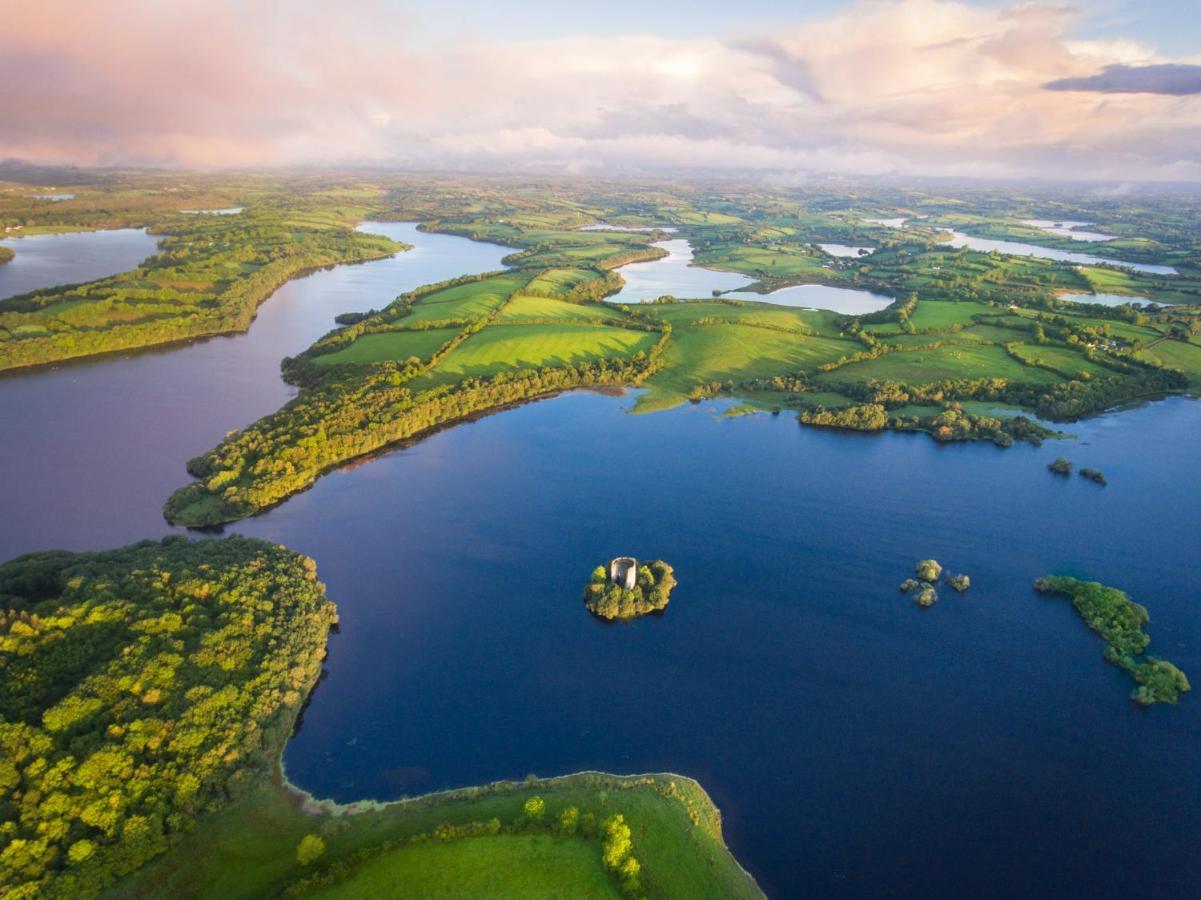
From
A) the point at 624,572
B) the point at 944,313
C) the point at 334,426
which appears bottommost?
the point at 944,313

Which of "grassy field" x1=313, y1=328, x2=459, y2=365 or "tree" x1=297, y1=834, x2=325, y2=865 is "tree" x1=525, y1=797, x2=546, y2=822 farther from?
"grassy field" x1=313, y1=328, x2=459, y2=365

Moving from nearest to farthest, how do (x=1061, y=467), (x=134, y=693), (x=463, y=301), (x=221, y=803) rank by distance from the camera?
(x=221, y=803), (x=134, y=693), (x=1061, y=467), (x=463, y=301)

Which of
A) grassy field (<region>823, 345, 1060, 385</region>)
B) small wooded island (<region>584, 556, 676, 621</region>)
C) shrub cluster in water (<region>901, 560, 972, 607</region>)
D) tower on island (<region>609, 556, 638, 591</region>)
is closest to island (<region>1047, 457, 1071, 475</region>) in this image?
grassy field (<region>823, 345, 1060, 385</region>)

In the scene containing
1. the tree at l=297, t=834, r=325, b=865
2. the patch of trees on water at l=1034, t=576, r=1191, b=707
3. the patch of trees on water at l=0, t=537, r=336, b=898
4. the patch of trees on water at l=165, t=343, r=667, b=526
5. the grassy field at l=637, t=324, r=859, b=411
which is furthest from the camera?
the grassy field at l=637, t=324, r=859, b=411

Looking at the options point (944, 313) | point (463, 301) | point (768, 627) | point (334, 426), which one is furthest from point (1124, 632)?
point (463, 301)

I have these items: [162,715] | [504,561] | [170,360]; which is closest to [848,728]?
[504,561]

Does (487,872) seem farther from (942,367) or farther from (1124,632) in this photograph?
(942,367)

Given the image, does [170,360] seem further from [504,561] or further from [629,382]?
[504,561]
